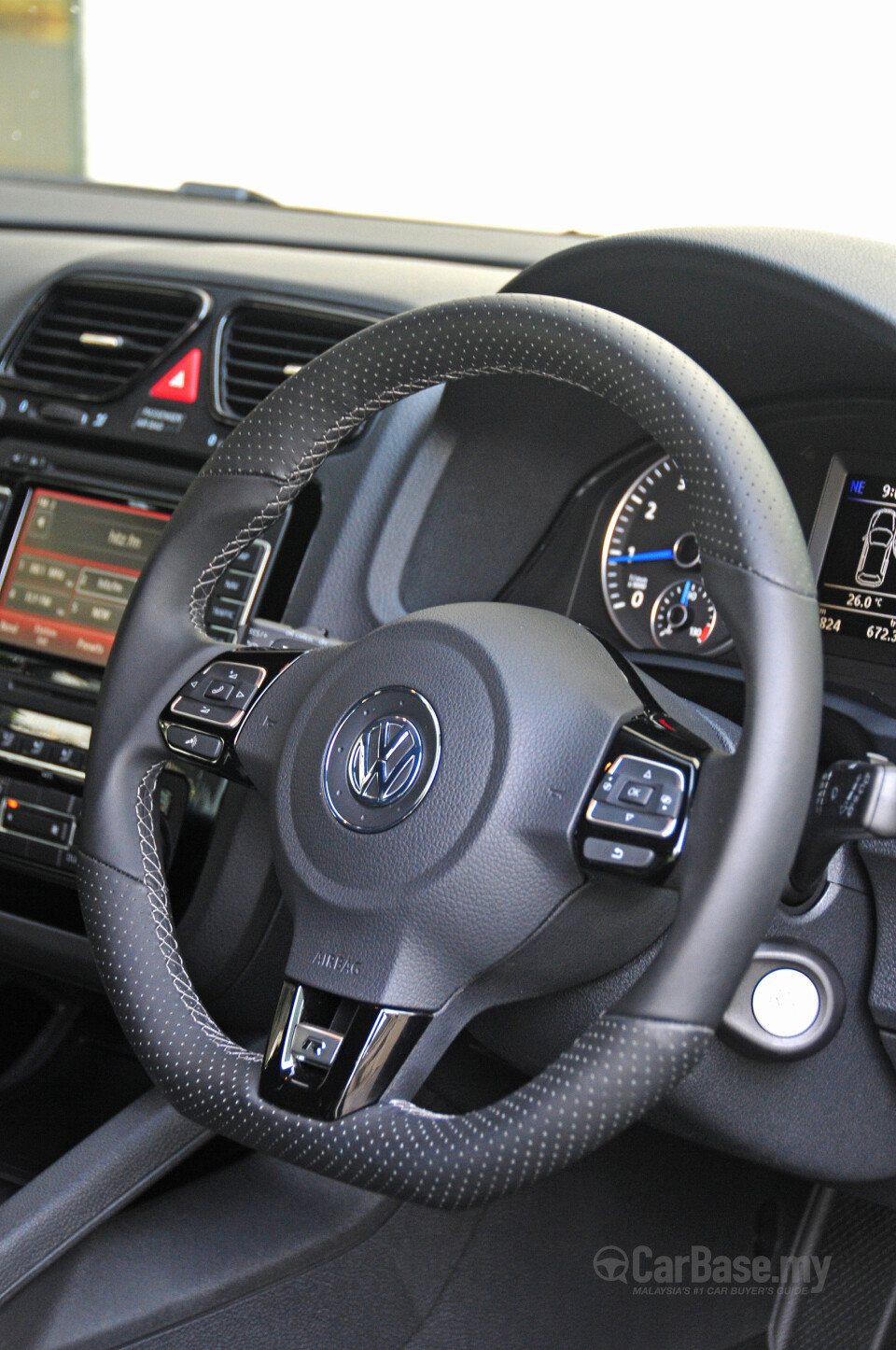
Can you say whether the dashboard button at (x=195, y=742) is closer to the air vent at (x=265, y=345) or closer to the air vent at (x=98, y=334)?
the air vent at (x=265, y=345)

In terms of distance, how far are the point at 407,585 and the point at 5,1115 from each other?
840 millimetres

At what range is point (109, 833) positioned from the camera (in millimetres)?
1057

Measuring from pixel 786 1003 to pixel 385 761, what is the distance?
419mm

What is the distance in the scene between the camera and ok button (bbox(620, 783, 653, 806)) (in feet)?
2.86

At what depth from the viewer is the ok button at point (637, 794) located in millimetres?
873

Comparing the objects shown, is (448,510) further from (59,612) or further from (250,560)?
(59,612)

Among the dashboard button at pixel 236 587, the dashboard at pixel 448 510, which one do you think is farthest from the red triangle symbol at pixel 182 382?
A: the dashboard button at pixel 236 587

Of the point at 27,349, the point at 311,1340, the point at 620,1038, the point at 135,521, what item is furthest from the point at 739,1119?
the point at 27,349

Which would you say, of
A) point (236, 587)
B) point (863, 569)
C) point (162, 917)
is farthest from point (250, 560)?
point (863, 569)

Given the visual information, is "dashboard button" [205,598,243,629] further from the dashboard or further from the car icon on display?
the car icon on display

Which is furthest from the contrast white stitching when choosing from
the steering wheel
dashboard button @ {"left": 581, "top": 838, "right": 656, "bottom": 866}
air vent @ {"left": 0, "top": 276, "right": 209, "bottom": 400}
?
air vent @ {"left": 0, "top": 276, "right": 209, "bottom": 400}

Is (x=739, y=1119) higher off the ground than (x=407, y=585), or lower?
lower

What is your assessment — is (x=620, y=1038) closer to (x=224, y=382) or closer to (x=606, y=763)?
(x=606, y=763)

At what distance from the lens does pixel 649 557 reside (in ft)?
4.33
